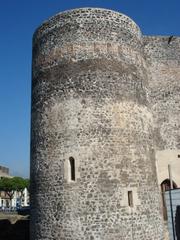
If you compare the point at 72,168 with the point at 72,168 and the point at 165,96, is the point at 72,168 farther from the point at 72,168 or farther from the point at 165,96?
the point at 165,96

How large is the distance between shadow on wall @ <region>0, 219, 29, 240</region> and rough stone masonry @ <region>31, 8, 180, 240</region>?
6832mm

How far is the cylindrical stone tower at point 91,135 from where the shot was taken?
1094 cm

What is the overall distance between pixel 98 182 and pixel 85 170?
0.58m

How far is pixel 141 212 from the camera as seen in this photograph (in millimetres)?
11328

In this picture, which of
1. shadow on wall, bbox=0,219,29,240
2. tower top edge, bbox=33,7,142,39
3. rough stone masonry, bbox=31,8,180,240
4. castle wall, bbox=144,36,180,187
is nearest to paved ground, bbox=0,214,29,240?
shadow on wall, bbox=0,219,29,240

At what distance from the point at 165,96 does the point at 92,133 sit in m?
4.90

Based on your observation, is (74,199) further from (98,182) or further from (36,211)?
(36,211)

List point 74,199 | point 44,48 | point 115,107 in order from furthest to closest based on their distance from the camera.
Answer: point 44,48, point 115,107, point 74,199

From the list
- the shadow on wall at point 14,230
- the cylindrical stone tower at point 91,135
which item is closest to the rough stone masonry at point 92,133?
the cylindrical stone tower at point 91,135

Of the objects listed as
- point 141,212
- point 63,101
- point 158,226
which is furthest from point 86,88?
point 158,226

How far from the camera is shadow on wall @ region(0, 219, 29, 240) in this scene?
18.3m

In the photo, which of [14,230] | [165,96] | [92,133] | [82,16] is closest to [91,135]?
[92,133]

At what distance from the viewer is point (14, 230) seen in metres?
18.9

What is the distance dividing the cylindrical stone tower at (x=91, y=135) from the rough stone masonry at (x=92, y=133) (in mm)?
32
